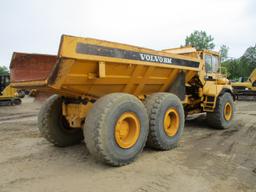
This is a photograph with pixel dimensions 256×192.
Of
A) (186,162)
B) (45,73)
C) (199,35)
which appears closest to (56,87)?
(45,73)

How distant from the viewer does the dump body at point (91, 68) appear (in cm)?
Answer: 357

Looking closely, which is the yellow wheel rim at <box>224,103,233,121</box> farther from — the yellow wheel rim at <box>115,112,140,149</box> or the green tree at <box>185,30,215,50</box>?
the green tree at <box>185,30,215,50</box>

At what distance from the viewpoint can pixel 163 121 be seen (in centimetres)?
492

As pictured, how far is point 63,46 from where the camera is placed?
3.41 metres

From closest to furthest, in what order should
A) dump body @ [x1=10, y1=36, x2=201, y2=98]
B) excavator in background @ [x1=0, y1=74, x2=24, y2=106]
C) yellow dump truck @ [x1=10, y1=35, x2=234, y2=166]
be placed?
dump body @ [x1=10, y1=36, x2=201, y2=98], yellow dump truck @ [x1=10, y1=35, x2=234, y2=166], excavator in background @ [x1=0, y1=74, x2=24, y2=106]

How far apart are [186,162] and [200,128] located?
10.6 ft

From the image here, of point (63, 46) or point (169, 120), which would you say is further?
point (169, 120)

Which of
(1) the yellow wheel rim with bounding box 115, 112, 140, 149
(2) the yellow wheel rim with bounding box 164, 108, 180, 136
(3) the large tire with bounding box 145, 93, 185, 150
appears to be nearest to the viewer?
(1) the yellow wheel rim with bounding box 115, 112, 140, 149

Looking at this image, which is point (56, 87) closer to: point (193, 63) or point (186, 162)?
point (186, 162)

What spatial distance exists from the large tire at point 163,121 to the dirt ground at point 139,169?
0.65 ft

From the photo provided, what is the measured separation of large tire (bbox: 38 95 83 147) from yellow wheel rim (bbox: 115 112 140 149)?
60.5 inches

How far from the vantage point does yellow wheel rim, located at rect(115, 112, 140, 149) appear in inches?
162

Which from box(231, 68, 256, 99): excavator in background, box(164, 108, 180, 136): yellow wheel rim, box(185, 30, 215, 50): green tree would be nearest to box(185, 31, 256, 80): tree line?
box(185, 30, 215, 50): green tree

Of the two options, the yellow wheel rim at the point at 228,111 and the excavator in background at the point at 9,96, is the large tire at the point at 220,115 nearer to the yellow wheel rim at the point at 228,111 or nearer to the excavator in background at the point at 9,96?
the yellow wheel rim at the point at 228,111
